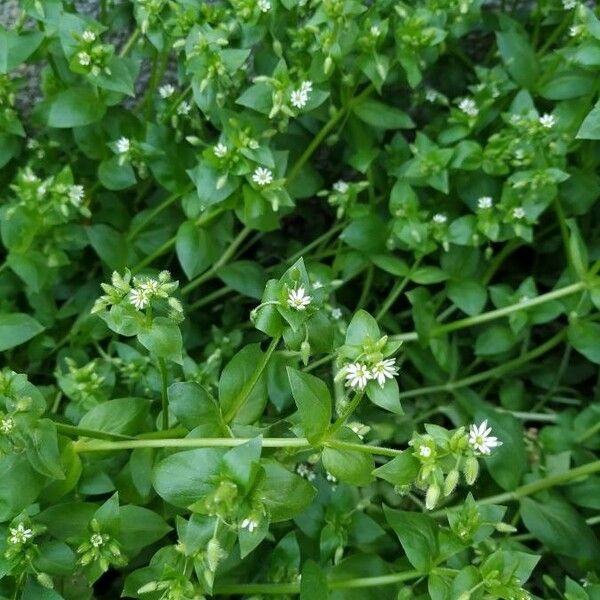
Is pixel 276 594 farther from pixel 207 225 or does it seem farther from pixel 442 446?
pixel 207 225

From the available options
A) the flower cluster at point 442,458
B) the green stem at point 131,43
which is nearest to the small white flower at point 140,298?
the flower cluster at point 442,458

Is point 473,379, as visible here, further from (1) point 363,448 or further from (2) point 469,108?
(1) point 363,448

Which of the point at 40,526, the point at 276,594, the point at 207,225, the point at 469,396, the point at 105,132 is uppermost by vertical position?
the point at 105,132

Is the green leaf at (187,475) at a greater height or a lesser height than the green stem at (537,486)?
greater

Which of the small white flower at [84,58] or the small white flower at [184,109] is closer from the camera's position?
the small white flower at [84,58]

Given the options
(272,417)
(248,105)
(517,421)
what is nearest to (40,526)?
(272,417)

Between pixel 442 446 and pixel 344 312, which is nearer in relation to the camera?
pixel 442 446

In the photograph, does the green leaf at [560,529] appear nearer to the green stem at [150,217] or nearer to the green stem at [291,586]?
the green stem at [291,586]

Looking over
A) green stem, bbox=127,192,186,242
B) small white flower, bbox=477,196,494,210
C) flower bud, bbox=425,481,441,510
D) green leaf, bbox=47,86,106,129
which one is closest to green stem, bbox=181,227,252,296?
green stem, bbox=127,192,186,242
